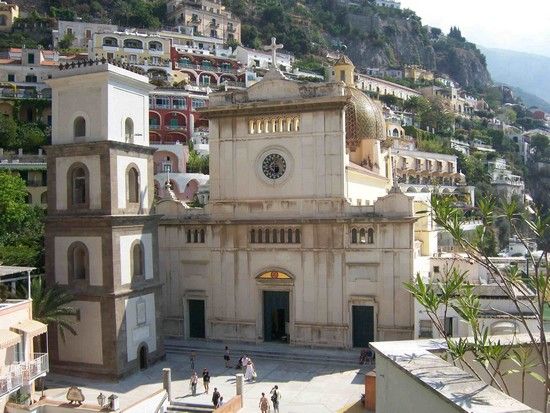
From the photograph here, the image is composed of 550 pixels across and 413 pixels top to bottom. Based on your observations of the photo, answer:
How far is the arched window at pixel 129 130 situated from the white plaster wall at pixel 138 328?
700 cm

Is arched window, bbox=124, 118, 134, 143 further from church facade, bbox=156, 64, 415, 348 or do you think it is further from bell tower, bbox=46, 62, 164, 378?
church facade, bbox=156, 64, 415, 348

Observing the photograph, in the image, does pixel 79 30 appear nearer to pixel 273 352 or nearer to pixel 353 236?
pixel 353 236

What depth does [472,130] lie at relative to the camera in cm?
13025

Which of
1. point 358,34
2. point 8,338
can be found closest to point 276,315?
point 8,338

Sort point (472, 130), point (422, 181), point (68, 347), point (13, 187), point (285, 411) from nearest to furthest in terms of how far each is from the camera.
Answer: point (285, 411) < point (68, 347) < point (13, 187) < point (422, 181) < point (472, 130)

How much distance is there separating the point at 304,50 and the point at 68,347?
11243 cm

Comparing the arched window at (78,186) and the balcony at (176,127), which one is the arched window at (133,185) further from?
the balcony at (176,127)

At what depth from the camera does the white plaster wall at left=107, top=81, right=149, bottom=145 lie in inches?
1021

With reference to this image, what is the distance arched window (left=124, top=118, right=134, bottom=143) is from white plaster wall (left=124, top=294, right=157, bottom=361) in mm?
7001

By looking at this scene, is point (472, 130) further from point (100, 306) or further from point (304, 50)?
point (100, 306)

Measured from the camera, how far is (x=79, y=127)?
26.7 metres

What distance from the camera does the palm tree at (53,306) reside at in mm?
24266

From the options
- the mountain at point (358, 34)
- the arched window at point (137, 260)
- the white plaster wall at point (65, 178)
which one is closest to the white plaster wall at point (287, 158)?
the arched window at point (137, 260)

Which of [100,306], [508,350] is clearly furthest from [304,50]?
[508,350]
